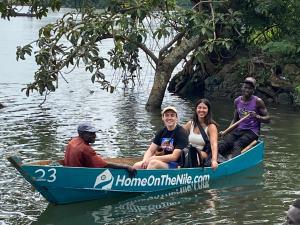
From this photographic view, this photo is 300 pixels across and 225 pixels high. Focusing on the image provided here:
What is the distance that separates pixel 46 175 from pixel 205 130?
3128mm

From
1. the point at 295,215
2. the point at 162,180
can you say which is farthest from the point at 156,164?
the point at 295,215

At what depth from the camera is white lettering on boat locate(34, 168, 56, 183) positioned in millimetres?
9222

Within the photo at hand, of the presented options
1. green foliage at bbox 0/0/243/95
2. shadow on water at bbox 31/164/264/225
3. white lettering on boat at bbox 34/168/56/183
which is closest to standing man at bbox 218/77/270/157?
shadow on water at bbox 31/164/264/225

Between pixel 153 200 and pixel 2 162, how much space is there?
3764 mm

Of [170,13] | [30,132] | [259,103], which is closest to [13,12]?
[30,132]

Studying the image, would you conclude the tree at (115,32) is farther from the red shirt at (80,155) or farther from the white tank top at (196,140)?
the red shirt at (80,155)

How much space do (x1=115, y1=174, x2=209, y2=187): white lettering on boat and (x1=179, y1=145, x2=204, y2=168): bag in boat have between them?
0.23 metres

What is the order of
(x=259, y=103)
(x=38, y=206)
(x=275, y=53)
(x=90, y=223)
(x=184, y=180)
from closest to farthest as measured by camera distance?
1. (x=90, y=223)
2. (x=38, y=206)
3. (x=184, y=180)
4. (x=259, y=103)
5. (x=275, y=53)

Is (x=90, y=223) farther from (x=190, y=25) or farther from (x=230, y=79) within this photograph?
(x=230, y=79)

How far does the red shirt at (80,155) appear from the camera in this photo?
30.9ft

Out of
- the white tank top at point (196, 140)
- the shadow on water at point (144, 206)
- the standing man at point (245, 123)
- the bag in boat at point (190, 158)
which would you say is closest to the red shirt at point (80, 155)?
the shadow on water at point (144, 206)

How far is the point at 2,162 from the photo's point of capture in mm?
12750

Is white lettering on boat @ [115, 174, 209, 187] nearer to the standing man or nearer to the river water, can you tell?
the river water

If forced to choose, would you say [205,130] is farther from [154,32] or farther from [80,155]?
[154,32]
